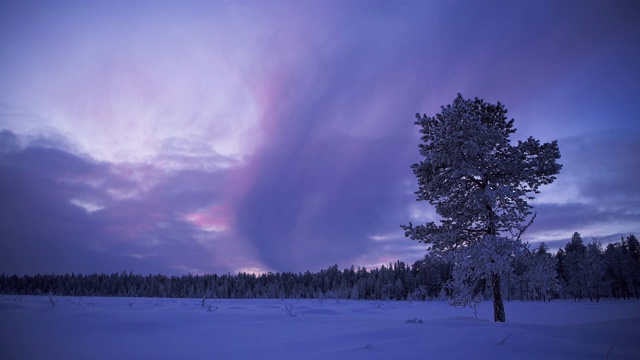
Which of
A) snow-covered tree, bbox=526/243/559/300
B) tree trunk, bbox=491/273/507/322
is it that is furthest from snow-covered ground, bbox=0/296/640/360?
tree trunk, bbox=491/273/507/322

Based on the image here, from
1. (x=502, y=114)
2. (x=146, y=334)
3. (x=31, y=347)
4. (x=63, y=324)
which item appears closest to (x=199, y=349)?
(x=146, y=334)

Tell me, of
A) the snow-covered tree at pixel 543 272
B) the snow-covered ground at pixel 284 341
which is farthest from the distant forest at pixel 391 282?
the snow-covered ground at pixel 284 341

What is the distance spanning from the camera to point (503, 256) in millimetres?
11969

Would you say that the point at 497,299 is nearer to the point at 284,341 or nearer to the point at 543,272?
the point at 543,272

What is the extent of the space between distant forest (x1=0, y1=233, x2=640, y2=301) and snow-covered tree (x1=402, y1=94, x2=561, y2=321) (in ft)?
3.62

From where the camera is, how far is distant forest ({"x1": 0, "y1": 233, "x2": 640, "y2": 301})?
30.0 meters

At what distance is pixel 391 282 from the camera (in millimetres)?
108312

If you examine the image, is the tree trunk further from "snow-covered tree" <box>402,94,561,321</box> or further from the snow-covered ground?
the snow-covered ground

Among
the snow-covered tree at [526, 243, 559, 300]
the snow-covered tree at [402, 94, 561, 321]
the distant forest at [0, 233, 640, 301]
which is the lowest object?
the distant forest at [0, 233, 640, 301]

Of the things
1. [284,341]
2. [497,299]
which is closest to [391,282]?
[497,299]

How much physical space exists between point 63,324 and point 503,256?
14.0 m

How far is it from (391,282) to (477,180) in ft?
336

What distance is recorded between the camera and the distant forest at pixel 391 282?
30003mm

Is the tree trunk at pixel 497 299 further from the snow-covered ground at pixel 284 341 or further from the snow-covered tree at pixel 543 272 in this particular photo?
the snow-covered ground at pixel 284 341
